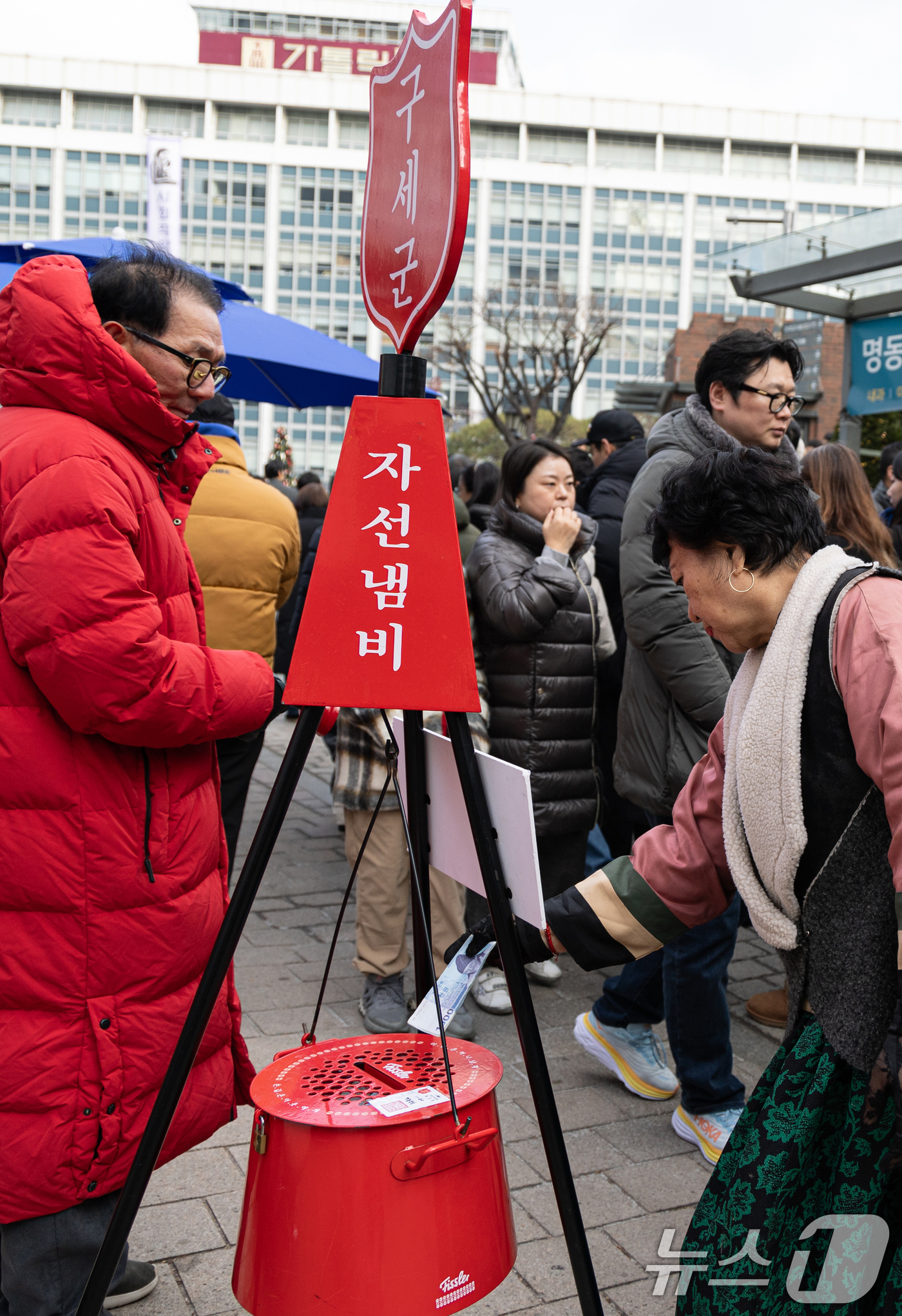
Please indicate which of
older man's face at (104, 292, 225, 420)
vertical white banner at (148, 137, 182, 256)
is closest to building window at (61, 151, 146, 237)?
vertical white banner at (148, 137, 182, 256)

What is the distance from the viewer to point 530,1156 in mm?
3170

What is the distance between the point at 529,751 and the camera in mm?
4039

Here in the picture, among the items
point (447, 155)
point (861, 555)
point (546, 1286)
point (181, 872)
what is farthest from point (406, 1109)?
point (861, 555)

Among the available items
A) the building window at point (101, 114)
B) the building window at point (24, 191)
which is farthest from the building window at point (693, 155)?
the building window at point (24, 191)

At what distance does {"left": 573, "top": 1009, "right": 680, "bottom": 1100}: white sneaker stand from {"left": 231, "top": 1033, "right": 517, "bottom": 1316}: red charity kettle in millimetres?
1839

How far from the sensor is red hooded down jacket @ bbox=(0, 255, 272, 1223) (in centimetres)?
187

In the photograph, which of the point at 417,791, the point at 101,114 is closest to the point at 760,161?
the point at 101,114

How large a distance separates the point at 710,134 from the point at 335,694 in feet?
269

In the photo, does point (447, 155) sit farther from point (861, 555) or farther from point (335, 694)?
point (861, 555)

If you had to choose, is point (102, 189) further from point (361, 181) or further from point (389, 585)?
point (389, 585)

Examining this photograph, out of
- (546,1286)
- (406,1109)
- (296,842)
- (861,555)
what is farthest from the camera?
(296,842)

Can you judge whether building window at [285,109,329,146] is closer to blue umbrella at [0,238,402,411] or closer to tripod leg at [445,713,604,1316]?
blue umbrella at [0,238,402,411]

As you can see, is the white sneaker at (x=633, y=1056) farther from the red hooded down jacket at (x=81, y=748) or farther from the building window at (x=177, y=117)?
the building window at (x=177, y=117)

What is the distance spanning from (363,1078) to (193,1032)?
31cm
